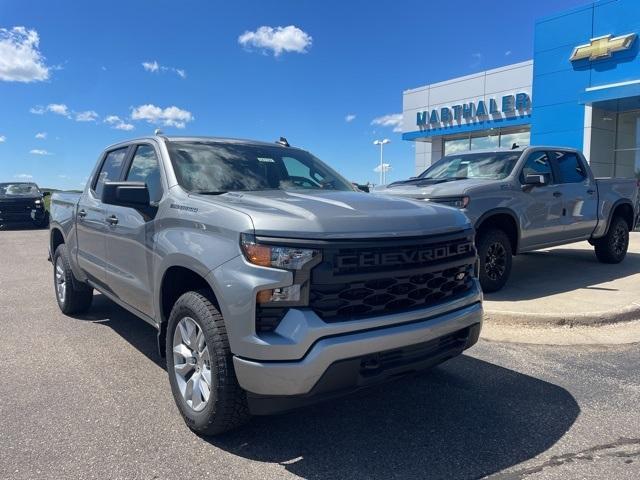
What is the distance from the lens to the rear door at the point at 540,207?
23.1ft

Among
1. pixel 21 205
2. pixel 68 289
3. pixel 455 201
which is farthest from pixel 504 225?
pixel 21 205

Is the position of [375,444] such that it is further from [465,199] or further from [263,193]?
[465,199]

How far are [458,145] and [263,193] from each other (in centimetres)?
2349

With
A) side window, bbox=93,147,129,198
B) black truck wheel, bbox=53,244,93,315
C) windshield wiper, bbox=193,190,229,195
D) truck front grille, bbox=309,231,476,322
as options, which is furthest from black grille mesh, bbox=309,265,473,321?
black truck wheel, bbox=53,244,93,315

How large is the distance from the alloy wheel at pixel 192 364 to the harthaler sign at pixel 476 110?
68.8 feet

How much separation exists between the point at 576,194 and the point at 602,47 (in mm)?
11426

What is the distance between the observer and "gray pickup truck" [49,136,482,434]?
267 cm

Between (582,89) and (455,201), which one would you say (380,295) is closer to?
(455,201)

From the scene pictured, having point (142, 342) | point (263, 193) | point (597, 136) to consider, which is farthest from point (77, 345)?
point (597, 136)

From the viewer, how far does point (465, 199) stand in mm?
6316

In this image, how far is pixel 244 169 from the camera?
4.10m

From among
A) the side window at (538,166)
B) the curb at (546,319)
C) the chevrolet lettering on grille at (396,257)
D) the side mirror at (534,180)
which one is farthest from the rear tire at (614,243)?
the chevrolet lettering on grille at (396,257)

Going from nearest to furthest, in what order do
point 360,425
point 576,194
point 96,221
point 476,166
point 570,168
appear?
point 360,425
point 96,221
point 476,166
point 576,194
point 570,168

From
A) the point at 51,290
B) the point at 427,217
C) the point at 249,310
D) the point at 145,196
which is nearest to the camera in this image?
the point at 249,310
